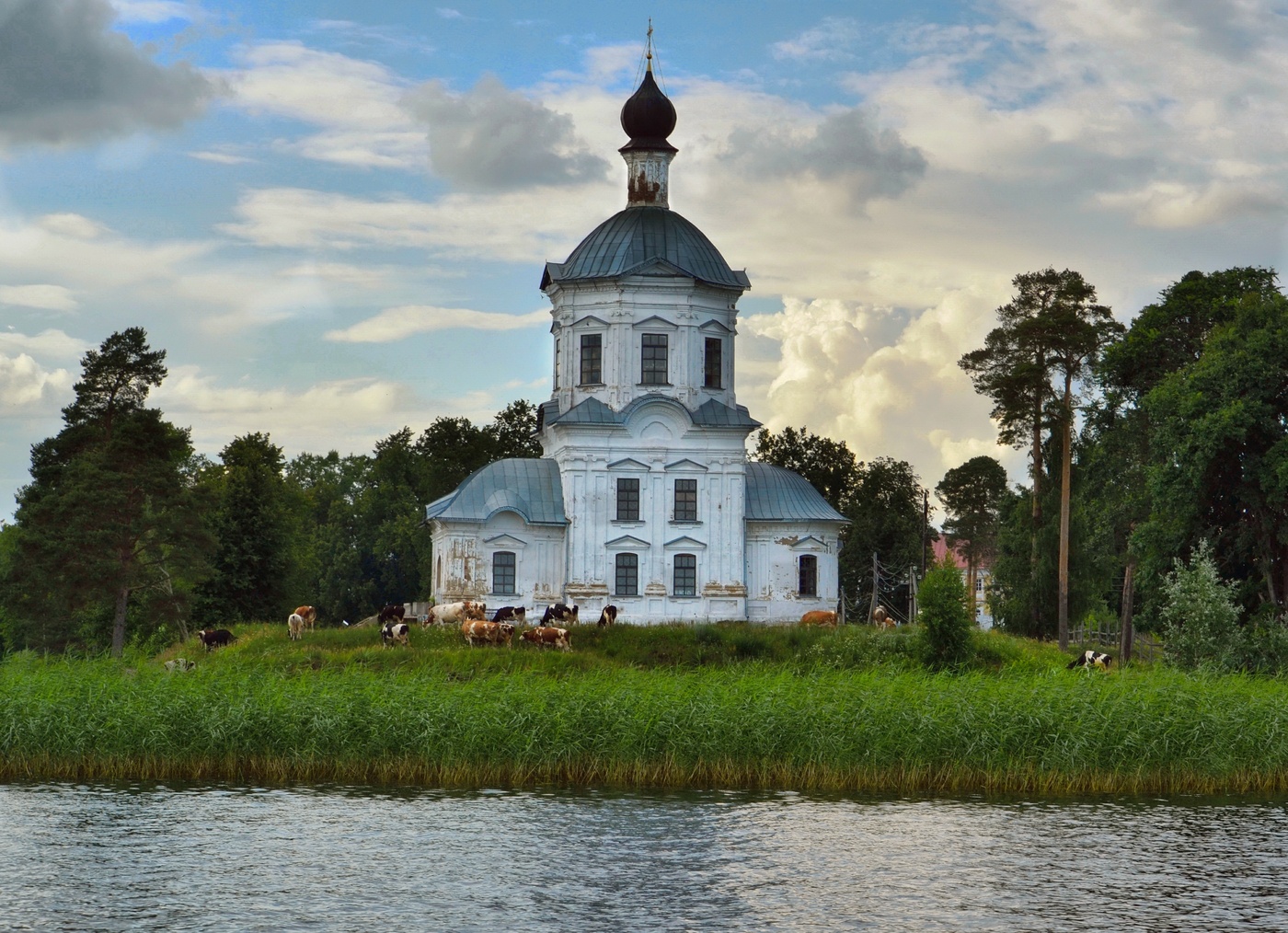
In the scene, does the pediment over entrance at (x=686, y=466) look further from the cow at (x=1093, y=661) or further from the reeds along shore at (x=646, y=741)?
the reeds along shore at (x=646, y=741)

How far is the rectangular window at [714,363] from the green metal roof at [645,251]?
1755mm

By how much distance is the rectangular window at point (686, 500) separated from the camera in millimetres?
46188

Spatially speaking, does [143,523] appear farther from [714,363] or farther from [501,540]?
[714,363]

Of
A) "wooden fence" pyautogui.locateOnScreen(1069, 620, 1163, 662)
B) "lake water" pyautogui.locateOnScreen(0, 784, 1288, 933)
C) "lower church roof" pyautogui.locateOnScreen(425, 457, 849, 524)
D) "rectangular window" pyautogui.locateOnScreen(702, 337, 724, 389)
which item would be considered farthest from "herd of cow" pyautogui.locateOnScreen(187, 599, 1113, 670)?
"lake water" pyautogui.locateOnScreen(0, 784, 1288, 933)

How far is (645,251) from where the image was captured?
47062 millimetres

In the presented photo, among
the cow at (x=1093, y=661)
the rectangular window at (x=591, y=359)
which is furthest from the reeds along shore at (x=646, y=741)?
the rectangular window at (x=591, y=359)

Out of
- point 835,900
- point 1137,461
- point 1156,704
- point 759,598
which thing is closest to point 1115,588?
point 1137,461

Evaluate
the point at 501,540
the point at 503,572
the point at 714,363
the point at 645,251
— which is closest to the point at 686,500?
the point at 714,363

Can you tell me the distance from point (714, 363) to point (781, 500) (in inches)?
176

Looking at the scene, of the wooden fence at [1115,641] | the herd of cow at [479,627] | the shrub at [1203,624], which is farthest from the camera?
the wooden fence at [1115,641]

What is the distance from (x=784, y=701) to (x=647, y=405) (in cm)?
2187

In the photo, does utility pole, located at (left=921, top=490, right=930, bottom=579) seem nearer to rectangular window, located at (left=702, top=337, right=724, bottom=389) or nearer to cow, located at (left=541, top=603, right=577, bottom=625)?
rectangular window, located at (left=702, top=337, right=724, bottom=389)

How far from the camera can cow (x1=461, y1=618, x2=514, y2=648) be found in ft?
116

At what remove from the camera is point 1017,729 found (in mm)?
23891
